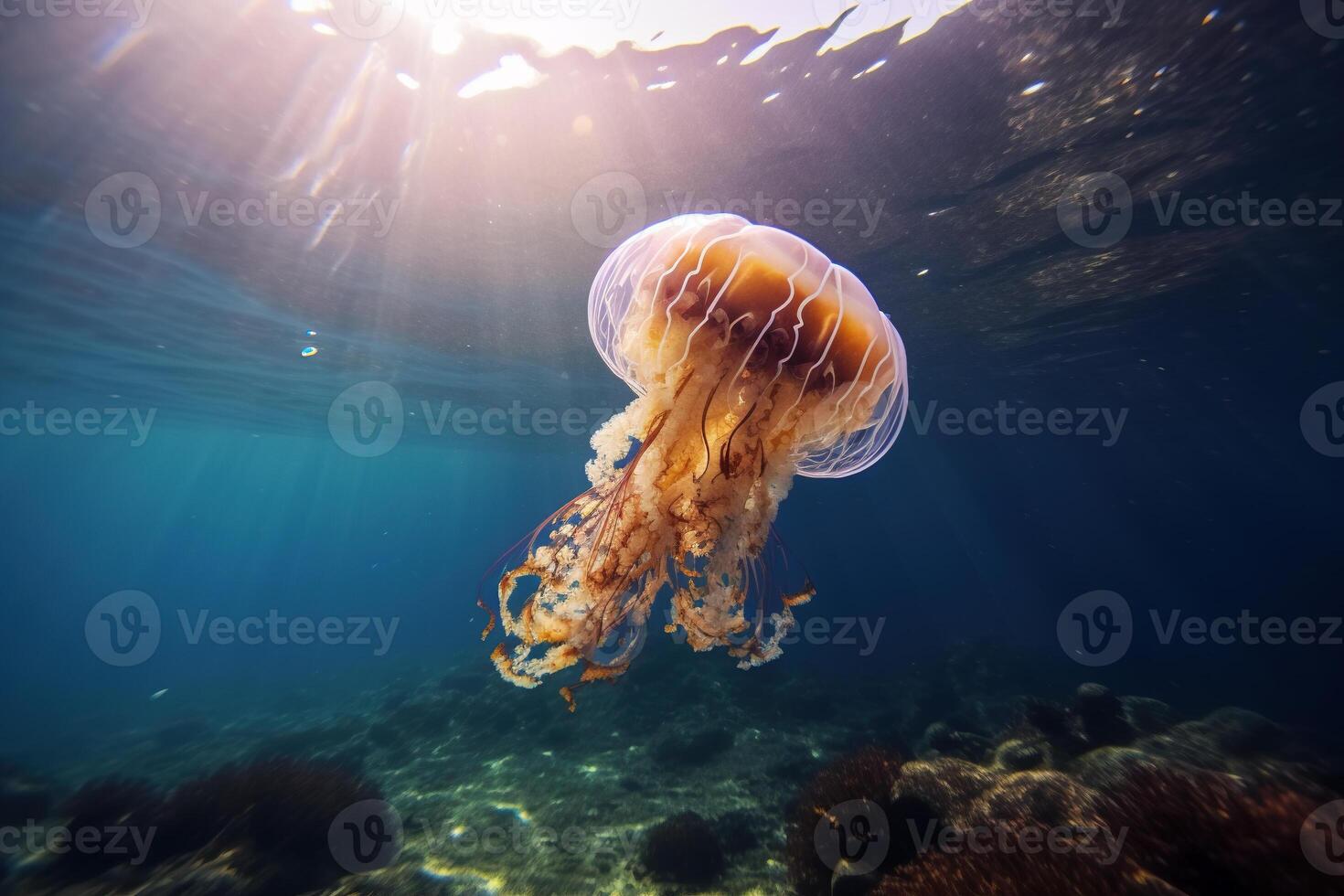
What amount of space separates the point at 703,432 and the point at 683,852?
5.39m

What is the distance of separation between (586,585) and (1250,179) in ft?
37.1

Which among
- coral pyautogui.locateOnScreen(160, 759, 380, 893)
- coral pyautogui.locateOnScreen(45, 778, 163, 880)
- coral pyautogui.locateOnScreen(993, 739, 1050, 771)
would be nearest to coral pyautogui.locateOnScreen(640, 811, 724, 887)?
coral pyautogui.locateOnScreen(160, 759, 380, 893)

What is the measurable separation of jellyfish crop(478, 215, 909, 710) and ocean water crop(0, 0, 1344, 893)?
1.50 ft

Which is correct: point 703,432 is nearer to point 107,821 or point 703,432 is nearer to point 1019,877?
point 1019,877

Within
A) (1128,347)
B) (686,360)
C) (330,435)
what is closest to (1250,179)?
(1128,347)

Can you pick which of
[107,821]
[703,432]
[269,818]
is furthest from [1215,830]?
[107,821]

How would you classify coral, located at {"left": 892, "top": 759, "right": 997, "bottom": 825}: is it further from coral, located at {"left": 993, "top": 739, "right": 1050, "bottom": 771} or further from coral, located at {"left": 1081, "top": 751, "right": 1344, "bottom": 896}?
coral, located at {"left": 993, "top": 739, "right": 1050, "bottom": 771}

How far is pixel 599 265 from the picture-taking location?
33.0 feet

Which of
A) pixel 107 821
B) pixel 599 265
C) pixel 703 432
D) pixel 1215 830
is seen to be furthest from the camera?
pixel 599 265

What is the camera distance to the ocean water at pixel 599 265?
17.6 feet

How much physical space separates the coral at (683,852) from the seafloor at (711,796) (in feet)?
0.09

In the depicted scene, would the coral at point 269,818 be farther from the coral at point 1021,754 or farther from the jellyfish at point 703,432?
the coral at point 1021,754

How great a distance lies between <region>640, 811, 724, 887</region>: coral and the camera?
17.3 feet

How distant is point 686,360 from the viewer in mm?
2492
